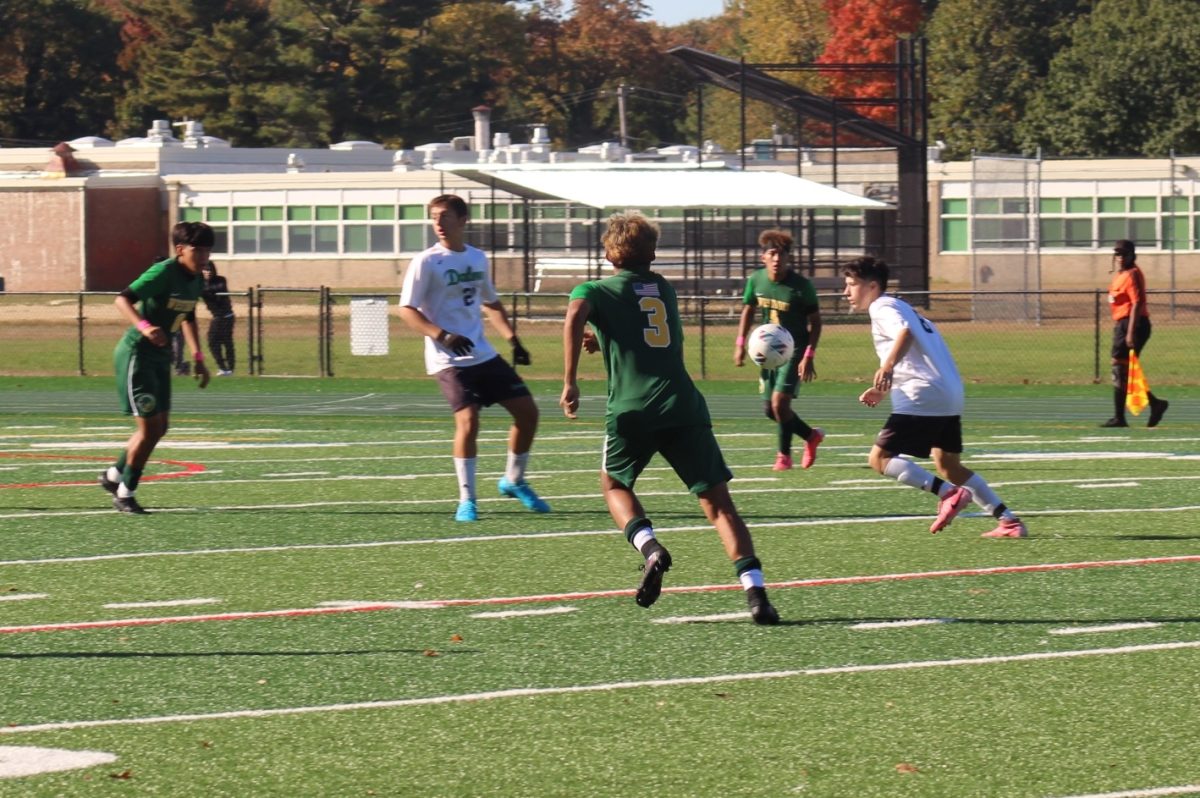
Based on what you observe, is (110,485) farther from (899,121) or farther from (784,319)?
(899,121)

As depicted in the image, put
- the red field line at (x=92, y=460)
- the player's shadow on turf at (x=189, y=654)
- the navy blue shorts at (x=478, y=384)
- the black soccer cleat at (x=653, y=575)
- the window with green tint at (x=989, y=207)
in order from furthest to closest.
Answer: the window with green tint at (x=989, y=207) → the red field line at (x=92, y=460) → the navy blue shorts at (x=478, y=384) → the black soccer cleat at (x=653, y=575) → the player's shadow on turf at (x=189, y=654)

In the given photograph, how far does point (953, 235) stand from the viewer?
59125 mm

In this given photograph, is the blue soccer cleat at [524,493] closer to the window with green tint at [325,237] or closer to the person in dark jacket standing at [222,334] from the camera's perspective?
the person in dark jacket standing at [222,334]

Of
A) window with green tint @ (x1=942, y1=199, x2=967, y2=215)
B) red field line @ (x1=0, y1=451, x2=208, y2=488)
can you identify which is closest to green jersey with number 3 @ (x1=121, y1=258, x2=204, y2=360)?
red field line @ (x1=0, y1=451, x2=208, y2=488)

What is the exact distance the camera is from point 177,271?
12.5m

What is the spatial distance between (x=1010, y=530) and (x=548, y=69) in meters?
88.5

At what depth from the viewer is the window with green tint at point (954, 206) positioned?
5835 cm

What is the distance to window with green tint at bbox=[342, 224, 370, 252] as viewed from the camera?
61.0 metres

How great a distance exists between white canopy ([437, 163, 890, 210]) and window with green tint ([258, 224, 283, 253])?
17058mm

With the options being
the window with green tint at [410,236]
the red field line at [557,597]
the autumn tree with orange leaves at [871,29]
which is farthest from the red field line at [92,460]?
the autumn tree with orange leaves at [871,29]

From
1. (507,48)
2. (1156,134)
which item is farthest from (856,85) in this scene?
(507,48)

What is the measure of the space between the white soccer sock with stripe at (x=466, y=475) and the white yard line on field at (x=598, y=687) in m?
4.83

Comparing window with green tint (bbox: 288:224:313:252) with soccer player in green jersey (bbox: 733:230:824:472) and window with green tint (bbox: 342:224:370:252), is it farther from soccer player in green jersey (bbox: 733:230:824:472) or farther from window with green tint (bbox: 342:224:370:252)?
soccer player in green jersey (bbox: 733:230:824:472)

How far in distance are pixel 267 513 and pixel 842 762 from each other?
7.12 meters
